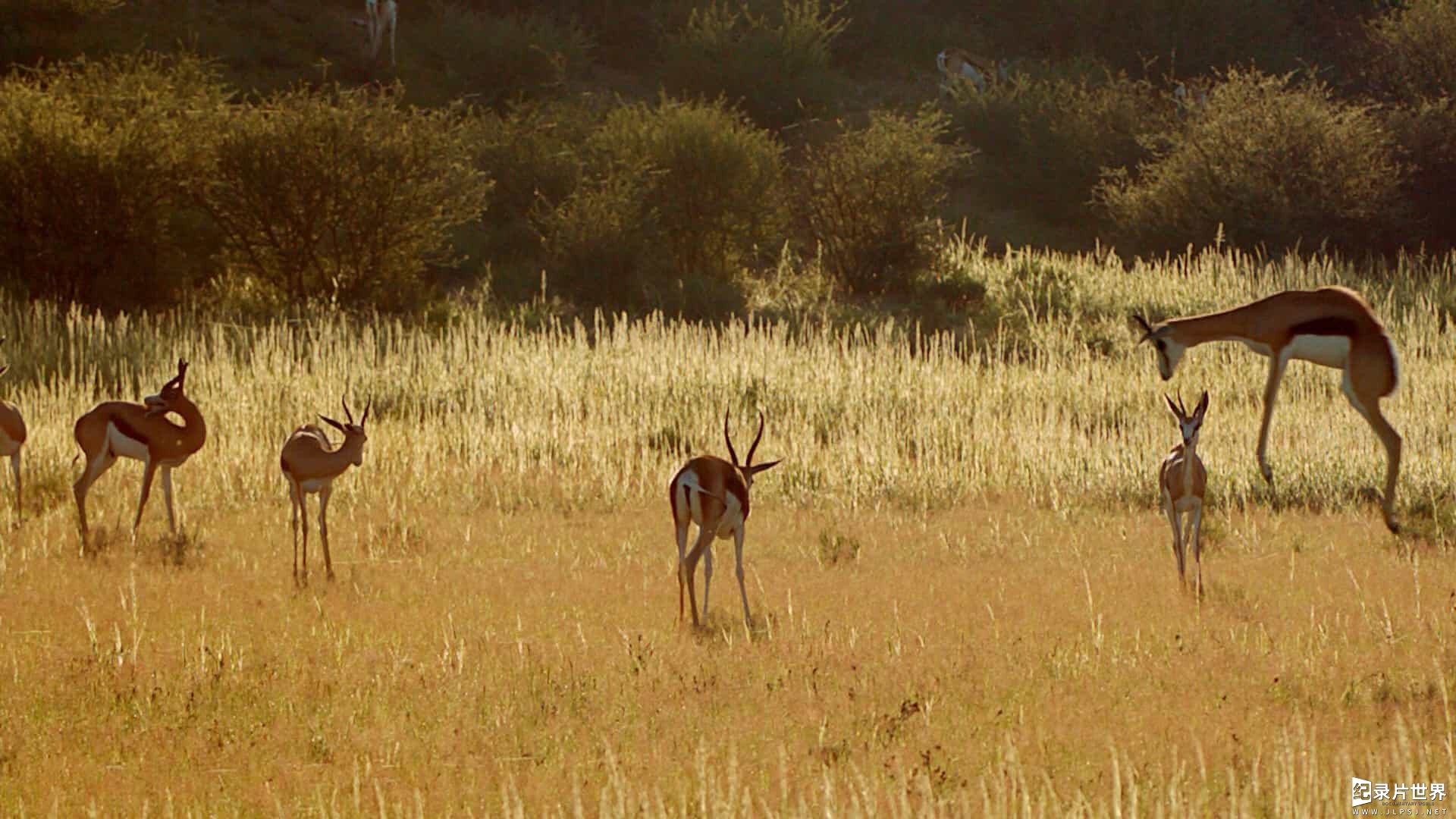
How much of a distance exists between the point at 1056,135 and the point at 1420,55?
7.70 metres

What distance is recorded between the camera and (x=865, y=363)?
50.4 feet

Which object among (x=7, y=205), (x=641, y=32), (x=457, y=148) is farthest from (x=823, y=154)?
(x=641, y=32)

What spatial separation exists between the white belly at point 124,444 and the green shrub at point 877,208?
1654 centimetres

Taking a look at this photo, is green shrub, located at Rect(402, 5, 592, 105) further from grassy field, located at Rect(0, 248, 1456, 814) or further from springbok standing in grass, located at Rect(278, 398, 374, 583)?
springbok standing in grass, located at Rect(278, 398, 374, 583)

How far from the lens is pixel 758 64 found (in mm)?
36875

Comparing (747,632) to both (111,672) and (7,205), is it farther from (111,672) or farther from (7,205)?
(7,205)

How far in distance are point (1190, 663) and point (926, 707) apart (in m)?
1.30

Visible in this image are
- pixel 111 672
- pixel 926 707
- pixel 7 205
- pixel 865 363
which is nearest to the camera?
pixel 926 707

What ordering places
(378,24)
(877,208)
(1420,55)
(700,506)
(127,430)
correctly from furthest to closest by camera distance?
1. (378,24)
2. (1420,55)
3. (877,208)
4. (127,430)
5. (700,506)

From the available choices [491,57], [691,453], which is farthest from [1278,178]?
[491,57]

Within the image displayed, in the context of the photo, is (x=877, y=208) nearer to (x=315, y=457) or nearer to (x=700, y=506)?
(x=315, y=457)

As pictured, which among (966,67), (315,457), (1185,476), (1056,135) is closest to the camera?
(1185,476)

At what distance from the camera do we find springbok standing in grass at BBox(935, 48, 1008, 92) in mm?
42438

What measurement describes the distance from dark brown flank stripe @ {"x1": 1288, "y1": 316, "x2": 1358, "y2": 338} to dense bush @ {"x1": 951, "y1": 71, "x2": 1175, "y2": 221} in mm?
24396
